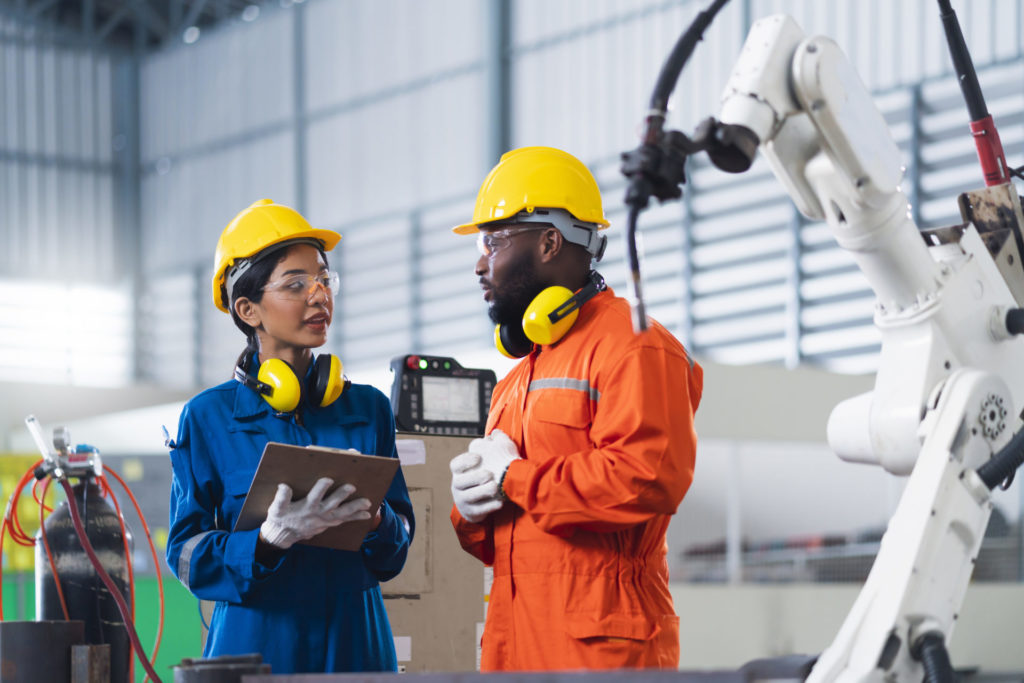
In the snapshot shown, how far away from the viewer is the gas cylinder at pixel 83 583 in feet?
9.23

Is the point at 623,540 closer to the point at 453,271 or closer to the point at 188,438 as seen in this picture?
the point at 188,438

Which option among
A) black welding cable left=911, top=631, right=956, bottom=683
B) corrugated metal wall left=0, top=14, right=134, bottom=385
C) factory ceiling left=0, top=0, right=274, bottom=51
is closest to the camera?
black welding cable left=911, top=631, right=956, bottom=683

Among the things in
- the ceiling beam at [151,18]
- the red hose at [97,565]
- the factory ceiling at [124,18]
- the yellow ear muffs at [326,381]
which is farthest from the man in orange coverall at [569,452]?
the ceiling beam at [151,18]

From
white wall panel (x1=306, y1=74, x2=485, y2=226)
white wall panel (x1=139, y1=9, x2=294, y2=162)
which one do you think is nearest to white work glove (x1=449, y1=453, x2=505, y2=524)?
white wall panel (x1=306, y1=74, x2=485, y2=226)

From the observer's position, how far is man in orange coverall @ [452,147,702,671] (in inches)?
93.8

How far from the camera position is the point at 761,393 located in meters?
7.23

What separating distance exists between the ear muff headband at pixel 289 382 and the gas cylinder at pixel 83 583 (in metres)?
0.49

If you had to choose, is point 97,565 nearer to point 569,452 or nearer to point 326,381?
point 326,381

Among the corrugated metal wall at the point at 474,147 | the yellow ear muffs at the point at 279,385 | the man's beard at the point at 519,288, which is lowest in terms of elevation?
the yellow ear muffs at the point at 279,385

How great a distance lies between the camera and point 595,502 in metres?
Answer: 2.36

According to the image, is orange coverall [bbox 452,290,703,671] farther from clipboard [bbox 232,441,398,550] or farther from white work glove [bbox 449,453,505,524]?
clipboard [bbox 232,441,398,550]

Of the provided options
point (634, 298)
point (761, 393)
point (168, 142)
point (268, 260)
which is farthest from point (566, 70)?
point (634, 298)

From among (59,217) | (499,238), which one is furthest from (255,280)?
(59,217)

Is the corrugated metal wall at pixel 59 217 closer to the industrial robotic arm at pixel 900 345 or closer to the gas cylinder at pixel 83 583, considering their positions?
the gas cylinder at pixel 83 583
